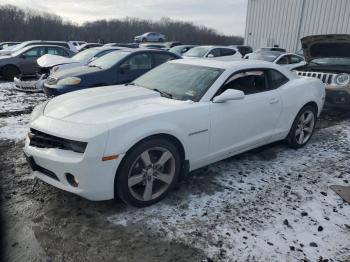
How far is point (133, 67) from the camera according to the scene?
7.42 m

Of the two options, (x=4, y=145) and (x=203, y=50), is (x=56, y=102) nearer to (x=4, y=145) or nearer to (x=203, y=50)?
(x=4, y=145)

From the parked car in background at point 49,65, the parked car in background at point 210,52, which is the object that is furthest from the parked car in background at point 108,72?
the parked car in background at point 210,52

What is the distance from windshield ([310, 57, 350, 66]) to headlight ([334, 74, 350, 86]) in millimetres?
683

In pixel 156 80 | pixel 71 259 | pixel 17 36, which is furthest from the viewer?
pixel 17 36

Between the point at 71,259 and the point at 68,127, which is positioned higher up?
the point at 68,127

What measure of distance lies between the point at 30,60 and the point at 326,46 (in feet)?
33.3

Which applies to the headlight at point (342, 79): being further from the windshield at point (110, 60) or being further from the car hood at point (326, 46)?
the windshield at point (110, 60)

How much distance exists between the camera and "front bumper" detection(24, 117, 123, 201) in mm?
2740

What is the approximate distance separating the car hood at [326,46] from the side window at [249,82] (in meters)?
3.84

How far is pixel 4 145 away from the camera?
4840 mm

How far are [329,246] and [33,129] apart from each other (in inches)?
120

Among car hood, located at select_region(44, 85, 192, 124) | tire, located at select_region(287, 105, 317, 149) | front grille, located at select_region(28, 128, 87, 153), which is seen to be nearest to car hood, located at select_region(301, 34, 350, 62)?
tire, located at select_region(287, 105, 317, 149)

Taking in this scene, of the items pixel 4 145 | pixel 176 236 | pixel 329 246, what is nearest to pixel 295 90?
pixel 329 246

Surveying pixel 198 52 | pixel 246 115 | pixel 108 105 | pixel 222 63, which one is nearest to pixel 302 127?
pixel 246 115
